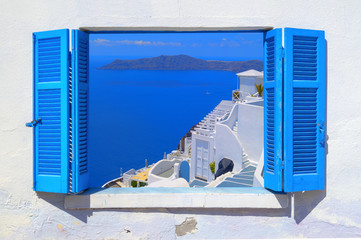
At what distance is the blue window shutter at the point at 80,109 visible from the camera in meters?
3.21

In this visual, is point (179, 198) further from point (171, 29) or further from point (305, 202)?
point (171, 29)

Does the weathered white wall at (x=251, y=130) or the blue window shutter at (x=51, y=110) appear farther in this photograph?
the weathered white wall at (x=251, y=130)

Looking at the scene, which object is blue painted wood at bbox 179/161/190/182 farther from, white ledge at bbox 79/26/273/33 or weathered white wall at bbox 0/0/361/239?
white ledge at bbox 79/26/273/33

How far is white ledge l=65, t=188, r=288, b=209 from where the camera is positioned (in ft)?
11.2

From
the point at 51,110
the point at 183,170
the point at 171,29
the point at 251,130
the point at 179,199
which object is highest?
the point at 171,29

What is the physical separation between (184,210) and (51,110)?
142cm

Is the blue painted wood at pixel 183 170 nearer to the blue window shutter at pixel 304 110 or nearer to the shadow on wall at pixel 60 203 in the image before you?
the shadow on wall at pixel 60 203

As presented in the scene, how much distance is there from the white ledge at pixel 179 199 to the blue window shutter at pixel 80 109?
165 mm

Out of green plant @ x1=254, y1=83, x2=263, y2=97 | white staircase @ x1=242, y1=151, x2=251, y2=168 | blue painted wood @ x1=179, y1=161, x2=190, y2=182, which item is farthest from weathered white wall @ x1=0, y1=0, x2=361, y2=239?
green plant @ x1=254, y1=83, x2=263, y2=97

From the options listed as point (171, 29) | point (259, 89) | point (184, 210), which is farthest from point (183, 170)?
point (171, 29)

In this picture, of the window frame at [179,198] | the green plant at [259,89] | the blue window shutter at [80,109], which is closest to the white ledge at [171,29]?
the window frame at [179,198]

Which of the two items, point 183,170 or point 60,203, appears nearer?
point 60,203

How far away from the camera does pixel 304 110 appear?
3275mm

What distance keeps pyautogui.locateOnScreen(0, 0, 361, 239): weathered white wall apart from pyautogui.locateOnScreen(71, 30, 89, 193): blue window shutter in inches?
9.9
